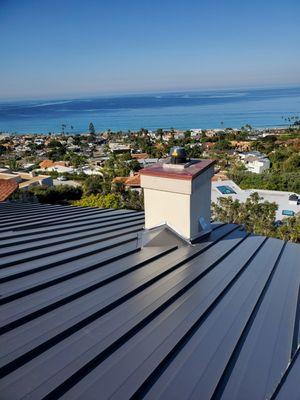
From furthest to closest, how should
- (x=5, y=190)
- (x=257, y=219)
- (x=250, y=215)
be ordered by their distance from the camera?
(x=250, y=215) → (x=257, y=219) → (x=5, y=190)

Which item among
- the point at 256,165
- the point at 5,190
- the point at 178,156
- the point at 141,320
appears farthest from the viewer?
the point at 256,165

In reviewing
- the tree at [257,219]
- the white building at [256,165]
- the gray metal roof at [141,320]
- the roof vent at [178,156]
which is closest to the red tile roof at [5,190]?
the gray metal roof at [141,320]

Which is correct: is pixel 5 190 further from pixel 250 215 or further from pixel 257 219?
pixel 257 219

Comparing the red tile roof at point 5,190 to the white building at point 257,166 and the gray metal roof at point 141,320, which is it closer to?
the gray metal roof at point 141,320

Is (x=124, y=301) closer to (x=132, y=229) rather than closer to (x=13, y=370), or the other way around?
(x=13, y=370)

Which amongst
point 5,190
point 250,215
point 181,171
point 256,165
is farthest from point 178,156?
point 256,165

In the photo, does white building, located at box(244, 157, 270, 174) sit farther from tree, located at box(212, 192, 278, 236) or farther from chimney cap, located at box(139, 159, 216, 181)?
chimney cap, located at box(139, 159, 216, 181)
